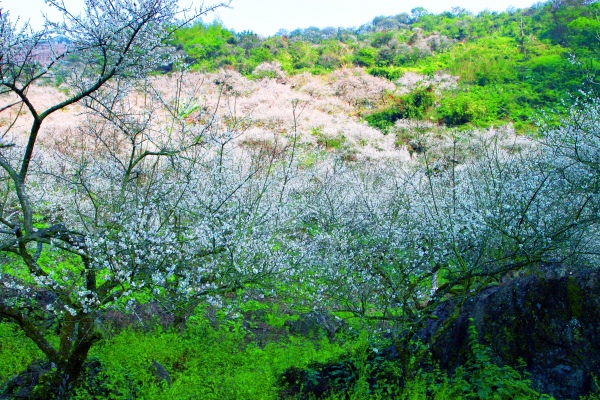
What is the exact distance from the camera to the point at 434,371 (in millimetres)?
5289

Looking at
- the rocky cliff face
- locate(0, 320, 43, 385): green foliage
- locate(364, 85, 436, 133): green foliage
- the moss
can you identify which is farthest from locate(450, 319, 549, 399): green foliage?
locate(364, 85, 436, 133): green foliage

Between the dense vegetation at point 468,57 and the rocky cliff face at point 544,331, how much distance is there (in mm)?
21059

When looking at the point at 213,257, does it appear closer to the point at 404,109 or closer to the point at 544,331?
the point at 544,331

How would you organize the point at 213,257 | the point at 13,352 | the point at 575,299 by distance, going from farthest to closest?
the point at 13,352 → the point at 213,257 → the point at 575,299

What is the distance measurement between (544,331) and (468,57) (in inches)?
1514

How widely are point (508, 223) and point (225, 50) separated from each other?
36856 millimetres

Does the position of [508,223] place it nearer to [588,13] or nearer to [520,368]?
[520,368]

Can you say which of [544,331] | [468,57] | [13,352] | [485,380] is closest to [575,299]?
[544,331]

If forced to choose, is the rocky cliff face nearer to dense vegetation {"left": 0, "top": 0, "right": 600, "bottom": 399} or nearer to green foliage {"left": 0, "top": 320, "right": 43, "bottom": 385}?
dense vegetation {"left": 0, "top": 0, "right": 600, "bottom": 399}

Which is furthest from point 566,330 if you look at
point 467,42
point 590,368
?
point 467,42

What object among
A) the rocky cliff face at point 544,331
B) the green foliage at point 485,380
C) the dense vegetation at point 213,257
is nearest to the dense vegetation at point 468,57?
the dense vegetation at point 213,257

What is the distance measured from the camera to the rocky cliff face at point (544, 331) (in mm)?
4633

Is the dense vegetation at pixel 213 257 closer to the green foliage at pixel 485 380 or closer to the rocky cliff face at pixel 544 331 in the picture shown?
the green foliage at pixel 485 380

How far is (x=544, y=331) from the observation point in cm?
493
